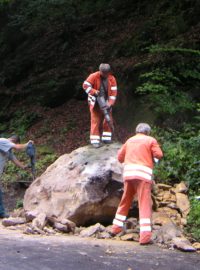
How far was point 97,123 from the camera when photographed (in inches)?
480

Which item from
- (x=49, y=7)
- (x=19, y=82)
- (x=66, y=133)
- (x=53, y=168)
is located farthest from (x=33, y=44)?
(x=53, y=168)

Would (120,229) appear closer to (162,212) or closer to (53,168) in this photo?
(162,212)

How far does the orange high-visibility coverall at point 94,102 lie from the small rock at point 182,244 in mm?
3286

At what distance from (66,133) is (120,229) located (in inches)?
311

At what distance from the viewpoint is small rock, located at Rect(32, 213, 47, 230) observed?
10242 millimetres

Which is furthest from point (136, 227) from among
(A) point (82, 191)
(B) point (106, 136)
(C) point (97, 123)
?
(C) point (97, 123)

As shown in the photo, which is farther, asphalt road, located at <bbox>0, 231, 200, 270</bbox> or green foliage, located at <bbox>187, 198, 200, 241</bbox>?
green foliage, located at <bbox>187, 198, 200, 241</bbox>

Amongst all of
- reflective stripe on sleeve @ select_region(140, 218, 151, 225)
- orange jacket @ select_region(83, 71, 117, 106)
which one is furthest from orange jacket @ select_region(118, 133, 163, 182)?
orange jacket @ select_region(83, 71, 117, 106)

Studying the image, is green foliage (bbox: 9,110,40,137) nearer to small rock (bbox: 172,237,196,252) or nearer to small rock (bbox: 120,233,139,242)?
small rock (bbox: 120,233,139,242)

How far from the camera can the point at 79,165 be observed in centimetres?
1134

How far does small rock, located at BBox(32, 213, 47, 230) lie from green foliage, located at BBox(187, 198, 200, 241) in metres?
2.56

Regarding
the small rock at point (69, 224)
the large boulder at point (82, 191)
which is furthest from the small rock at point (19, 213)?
the small rock at point (69, 224)

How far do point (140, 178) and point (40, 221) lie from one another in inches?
81.0

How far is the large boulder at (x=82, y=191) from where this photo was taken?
1064 centimetres
